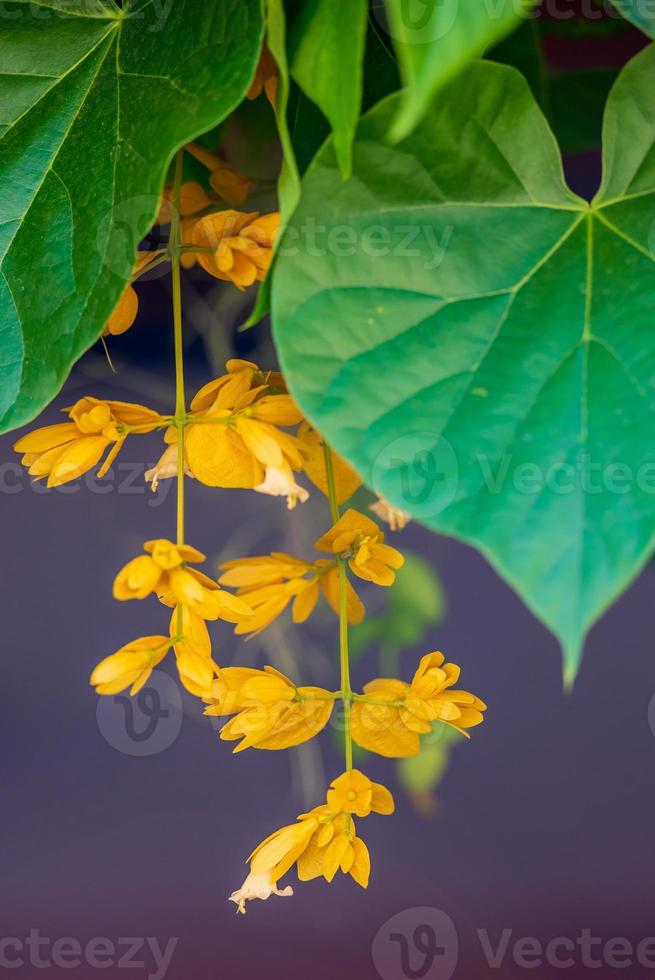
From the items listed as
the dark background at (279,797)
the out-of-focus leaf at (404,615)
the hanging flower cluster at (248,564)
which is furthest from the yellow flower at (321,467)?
the dark background at (279,797)

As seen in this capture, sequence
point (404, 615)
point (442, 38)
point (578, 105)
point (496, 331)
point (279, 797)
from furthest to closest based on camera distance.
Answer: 1. point (279, 797)
2. point (404, 615)
3. point (578, 105)
4. point (496, 331)
5. point (442, 38)

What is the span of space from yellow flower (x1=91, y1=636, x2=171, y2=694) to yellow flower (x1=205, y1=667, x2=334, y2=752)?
3cm

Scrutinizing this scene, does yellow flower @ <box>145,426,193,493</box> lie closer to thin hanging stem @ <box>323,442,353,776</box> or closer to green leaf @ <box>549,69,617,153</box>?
thin hanging stem @ <box>323,442,353,776</box>

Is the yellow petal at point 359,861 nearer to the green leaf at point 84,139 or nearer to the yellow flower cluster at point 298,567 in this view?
the yellow flower cluster at point 298,567

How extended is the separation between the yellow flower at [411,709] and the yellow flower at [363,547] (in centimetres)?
4

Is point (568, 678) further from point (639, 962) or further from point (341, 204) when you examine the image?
point (639, 962)

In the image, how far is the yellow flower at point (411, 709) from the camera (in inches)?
16.8

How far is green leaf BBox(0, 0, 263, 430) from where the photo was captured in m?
0.36

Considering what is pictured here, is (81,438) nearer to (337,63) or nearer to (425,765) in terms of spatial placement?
(337,63)

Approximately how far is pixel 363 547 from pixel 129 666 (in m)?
0.10

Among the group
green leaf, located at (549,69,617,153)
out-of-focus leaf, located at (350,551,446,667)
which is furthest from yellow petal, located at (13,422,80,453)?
out-of-focus leaf, located at (350,551,446,667)

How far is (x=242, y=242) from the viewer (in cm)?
37

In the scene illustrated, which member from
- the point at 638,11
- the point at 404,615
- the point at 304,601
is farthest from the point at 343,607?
the point at 404,615

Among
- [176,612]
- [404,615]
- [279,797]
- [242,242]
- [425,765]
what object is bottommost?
[279,797]
